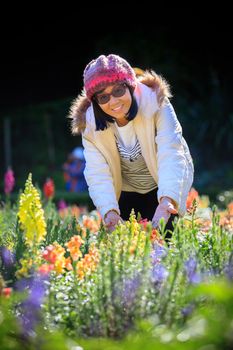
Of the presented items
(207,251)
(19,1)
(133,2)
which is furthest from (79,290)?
(133,2)

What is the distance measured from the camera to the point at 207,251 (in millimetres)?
3055

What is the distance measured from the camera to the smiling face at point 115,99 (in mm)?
3468

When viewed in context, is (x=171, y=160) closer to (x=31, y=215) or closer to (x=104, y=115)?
(x=104, y=115)

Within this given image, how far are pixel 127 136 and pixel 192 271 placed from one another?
158 cm

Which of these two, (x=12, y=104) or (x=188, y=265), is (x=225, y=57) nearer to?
(x=12, y=104)

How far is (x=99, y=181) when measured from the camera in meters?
3.75

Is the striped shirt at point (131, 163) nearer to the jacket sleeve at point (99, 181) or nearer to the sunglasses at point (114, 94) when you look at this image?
the jacket sleeve at point (99, 181)

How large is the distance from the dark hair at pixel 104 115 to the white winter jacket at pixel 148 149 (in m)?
0.06

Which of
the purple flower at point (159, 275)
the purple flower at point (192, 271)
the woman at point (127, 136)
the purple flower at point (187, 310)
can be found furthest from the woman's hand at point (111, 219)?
the purple flower at point (187, 310)

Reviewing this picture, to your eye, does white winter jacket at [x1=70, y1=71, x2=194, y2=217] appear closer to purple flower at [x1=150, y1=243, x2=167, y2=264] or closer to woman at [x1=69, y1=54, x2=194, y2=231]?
woman at [x1=69, y1=54, x2=194, y2=231]

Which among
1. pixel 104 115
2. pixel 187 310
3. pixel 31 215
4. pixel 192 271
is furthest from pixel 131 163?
pixel 187 310

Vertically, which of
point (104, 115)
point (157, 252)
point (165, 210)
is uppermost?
point (104, 115)

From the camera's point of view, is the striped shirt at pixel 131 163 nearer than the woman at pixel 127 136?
No

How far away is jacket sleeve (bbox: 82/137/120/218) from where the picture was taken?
361cm
